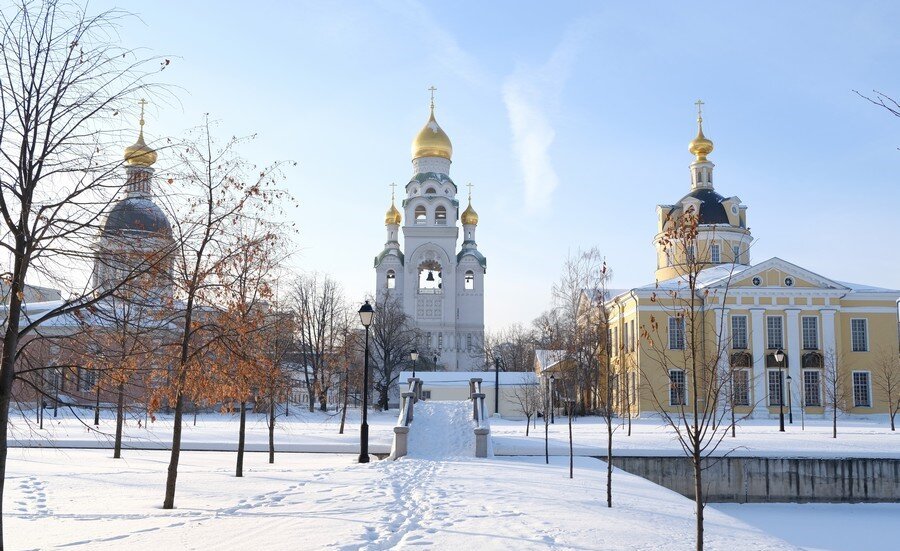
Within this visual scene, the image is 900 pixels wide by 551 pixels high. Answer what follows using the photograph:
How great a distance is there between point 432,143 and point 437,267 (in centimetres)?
1215

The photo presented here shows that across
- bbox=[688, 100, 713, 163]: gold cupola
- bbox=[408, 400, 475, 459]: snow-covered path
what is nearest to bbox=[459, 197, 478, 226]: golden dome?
bbox=[688, 100, 713, 163]: gold cupola

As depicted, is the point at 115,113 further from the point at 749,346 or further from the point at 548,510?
the point at 749,346

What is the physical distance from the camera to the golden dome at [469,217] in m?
80.8

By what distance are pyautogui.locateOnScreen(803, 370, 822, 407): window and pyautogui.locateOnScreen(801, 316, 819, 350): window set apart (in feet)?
5.07

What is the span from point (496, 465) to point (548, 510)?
292 inches

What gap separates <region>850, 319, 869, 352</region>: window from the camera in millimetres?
47906

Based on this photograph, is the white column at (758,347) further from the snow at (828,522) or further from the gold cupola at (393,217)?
the gold cupola at (393,217)

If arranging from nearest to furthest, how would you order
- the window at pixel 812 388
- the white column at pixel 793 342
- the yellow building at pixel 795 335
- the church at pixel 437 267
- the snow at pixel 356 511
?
the snow at pixel 356 511
the yellow building at pixel 795 335
the window at pixel 812 388
the white column at pixel 793 342
the church at pixel 437 267

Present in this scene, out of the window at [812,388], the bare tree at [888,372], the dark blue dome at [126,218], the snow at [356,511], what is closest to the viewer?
the dark blue dome at [126,218]

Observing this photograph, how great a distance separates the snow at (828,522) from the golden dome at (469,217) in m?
60.1

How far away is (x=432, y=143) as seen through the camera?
77938 millimetres

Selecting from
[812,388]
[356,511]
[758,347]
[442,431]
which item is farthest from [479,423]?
[812,388]

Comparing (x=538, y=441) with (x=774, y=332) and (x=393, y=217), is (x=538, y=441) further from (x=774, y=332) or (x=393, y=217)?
(x=393, y=217)

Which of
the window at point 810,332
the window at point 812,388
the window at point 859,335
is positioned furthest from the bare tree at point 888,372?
the window at point 810,332
